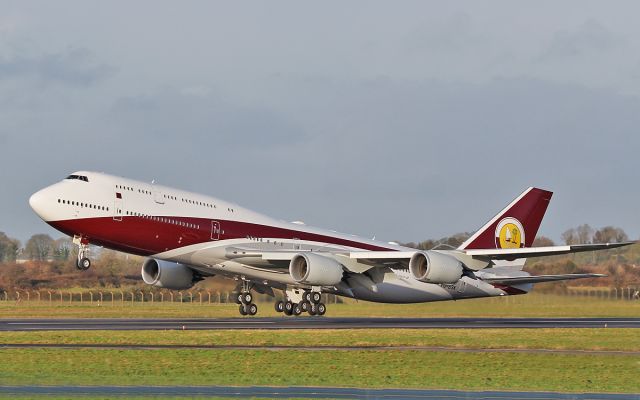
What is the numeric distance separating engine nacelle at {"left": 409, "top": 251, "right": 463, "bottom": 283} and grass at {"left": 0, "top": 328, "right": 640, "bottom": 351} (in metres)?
10.3

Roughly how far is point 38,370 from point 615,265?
50530mm

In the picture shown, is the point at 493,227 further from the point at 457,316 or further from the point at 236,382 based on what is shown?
the point at 236,382

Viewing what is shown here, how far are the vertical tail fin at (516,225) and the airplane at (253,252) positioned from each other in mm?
1825

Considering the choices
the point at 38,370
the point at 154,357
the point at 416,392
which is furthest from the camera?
the point at 154,357

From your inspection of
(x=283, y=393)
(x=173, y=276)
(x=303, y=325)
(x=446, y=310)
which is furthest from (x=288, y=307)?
(x=283, y=393)

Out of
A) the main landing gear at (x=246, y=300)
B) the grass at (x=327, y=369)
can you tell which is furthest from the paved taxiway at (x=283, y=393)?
the main landing gear at (x=246, y=300)

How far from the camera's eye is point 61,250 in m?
102

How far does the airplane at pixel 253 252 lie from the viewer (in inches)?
2034

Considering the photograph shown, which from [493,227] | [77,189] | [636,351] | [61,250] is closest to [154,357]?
[636,351]

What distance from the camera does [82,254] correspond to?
51500mm

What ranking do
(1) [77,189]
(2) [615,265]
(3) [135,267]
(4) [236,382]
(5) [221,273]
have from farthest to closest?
(3) [135,267] → (2) [615,265] → (5) [221,273] → (1) [77,189] → (4) [236,382]

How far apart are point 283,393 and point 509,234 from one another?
4391cm

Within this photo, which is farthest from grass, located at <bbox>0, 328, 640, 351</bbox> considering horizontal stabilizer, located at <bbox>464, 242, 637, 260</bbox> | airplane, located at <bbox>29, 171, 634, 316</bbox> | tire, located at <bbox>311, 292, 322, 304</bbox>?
tire, located at <bbox>311, 292, 322, 304</bbox>

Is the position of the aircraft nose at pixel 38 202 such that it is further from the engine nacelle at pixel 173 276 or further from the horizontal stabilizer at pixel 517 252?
the horizontal stabilizer at pixel 517 252
